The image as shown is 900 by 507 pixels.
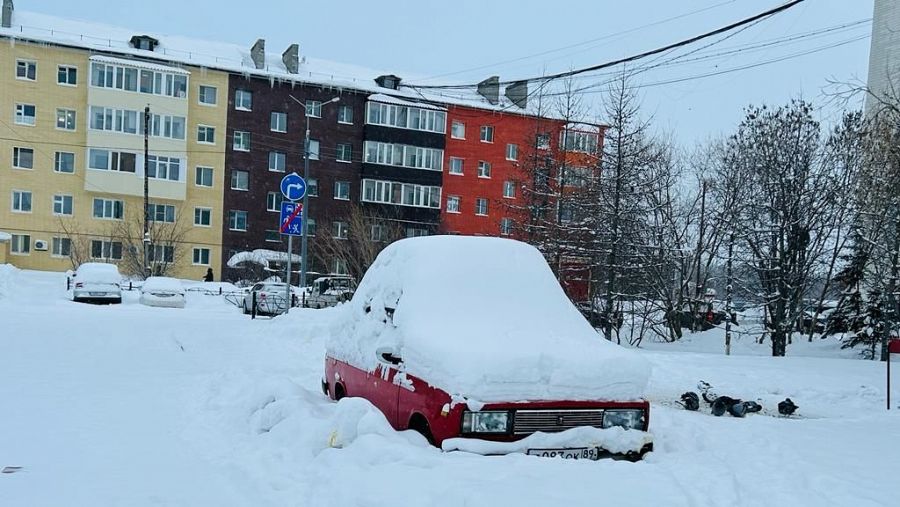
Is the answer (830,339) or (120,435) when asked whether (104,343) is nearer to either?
(120,435)

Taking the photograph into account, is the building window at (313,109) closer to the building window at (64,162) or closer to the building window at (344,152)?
the building window at (344,152)

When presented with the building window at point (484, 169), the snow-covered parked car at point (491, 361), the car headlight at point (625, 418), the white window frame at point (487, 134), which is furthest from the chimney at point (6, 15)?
the car headlight at point (625, 418)

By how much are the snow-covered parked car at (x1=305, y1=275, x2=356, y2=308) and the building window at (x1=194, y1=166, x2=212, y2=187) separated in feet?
70.5

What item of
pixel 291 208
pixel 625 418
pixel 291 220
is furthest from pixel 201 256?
pixel 625 418

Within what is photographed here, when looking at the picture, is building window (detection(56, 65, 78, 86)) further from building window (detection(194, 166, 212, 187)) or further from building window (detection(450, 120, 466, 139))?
building window (detection(450, 120, 466, 139))

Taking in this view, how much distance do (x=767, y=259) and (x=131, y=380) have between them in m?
17.4

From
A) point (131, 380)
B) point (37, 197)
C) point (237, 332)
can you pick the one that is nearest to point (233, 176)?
point (37, 197)

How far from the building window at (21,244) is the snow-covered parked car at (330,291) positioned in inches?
931

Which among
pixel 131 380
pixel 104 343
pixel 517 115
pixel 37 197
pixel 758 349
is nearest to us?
pixel 131 380

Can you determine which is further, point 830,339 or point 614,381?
point 830,339

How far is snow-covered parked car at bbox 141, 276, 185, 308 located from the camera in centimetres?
2986

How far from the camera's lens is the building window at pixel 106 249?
46969mm

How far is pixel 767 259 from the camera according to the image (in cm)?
2159

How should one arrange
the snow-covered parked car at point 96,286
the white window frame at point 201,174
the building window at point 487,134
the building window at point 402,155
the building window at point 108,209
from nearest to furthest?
the snow-covered parked car at point 96,286
the building window at point 108,209
the white window frame at point 201,174
the building window at point 402,155
the building window at point 487,134
